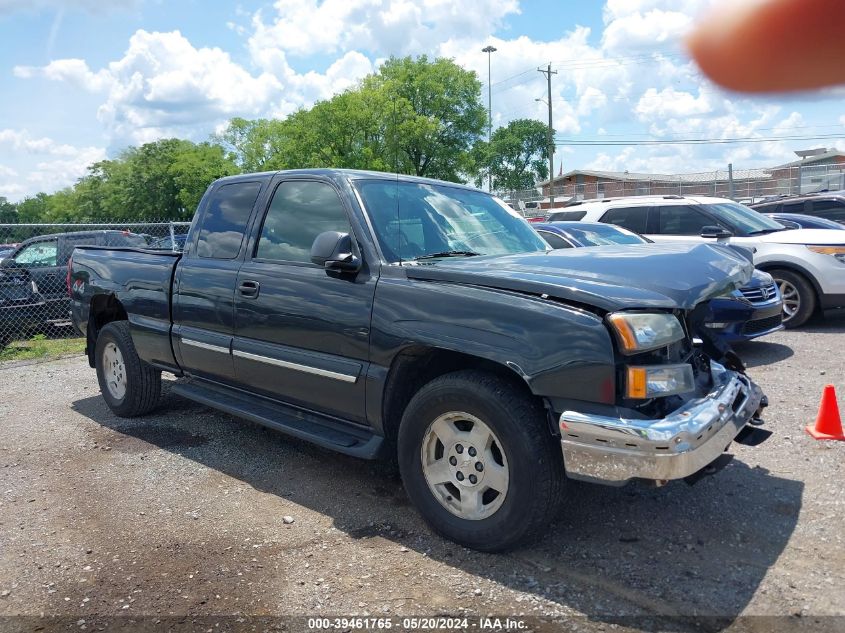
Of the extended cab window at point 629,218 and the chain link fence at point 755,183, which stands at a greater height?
the chain link fence at point 755,183

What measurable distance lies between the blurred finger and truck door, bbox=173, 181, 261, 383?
3.91 metres

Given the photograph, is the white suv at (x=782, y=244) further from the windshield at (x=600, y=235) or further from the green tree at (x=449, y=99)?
the green tree at (x=449, y=99)

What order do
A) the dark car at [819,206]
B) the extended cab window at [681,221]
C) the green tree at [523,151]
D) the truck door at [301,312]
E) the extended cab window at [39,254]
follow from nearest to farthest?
the truck door at [301,312] < the extended cab window at [681,221] < the extended cab window at [39,254] < the dark car at [819,206] < the green tree at [523,151]

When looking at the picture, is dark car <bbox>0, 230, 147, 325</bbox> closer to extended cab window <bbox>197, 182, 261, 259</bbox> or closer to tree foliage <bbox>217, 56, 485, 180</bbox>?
extended cab window <bbox>197, 182, 261, 259</bbox>

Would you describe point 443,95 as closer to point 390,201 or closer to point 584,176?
point 584,176

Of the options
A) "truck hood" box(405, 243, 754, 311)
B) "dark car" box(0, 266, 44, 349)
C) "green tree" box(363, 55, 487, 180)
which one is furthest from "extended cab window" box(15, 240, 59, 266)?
"green tree" box(363, 55, 487, 180)

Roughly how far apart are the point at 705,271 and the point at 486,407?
52.2 inches

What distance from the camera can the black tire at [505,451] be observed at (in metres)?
3.20

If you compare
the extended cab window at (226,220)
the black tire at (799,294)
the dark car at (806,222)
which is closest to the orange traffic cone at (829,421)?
the extended cab window at (226,220)

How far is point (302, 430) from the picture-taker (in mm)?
4242

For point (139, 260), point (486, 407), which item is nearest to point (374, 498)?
point (486, 407)

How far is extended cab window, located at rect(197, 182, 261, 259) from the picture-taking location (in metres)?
4.92

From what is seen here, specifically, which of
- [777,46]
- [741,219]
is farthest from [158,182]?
[777,46]

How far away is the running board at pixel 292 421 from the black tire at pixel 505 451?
0.45 metres
